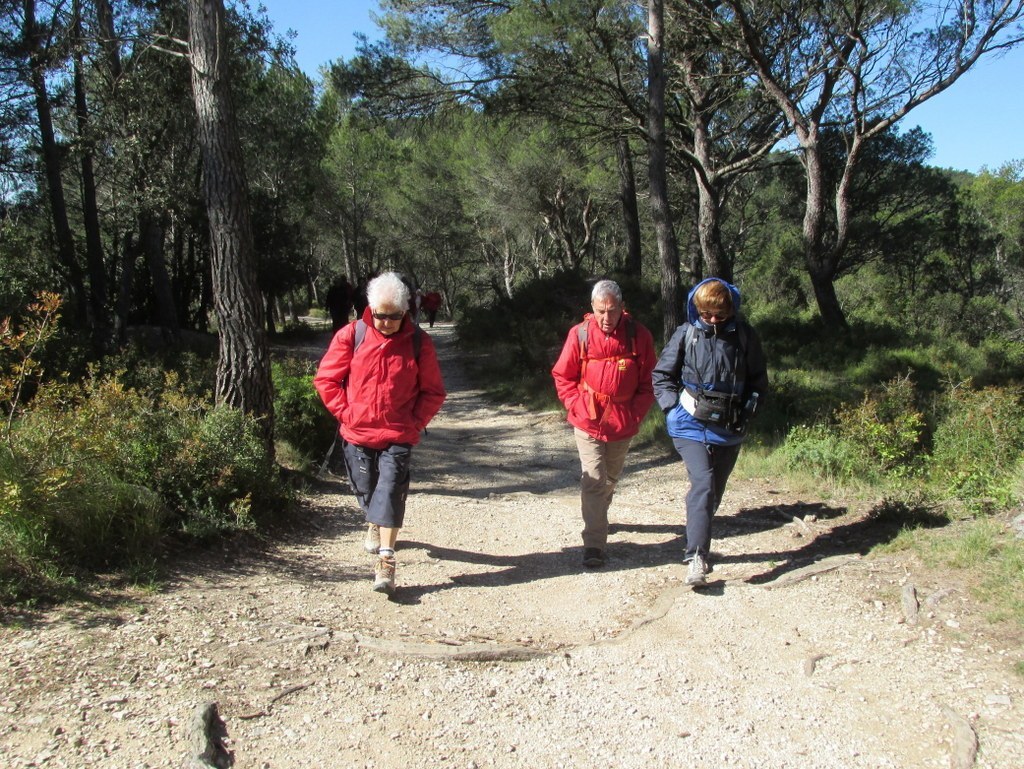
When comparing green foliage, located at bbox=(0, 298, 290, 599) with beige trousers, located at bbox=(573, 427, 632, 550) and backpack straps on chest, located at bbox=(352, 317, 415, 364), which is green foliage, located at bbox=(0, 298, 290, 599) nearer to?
backpack straps on chest, located at bbox=(352, 317, 415, 364)

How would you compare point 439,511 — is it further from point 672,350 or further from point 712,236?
point 712,236

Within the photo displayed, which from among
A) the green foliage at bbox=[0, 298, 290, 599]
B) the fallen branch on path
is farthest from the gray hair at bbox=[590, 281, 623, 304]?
the fallen branch on path

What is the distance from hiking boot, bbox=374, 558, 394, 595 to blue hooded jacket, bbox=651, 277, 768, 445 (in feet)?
5.58

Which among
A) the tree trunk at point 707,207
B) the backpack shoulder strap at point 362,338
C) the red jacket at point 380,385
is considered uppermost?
the tree trunk at point 707,207

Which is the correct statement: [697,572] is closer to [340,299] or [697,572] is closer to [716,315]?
[716,315]

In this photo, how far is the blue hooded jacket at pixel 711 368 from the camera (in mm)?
4395

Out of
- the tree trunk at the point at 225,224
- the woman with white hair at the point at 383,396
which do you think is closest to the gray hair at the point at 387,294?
the woman with white hair at the point at 383,396

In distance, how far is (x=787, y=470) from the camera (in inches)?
277

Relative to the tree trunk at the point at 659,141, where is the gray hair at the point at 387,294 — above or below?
below

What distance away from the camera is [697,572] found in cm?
439

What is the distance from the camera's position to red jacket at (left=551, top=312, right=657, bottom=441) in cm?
470

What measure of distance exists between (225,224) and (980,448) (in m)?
6.22

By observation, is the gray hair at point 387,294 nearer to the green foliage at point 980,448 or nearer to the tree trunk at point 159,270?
the green foliage at point 980,448

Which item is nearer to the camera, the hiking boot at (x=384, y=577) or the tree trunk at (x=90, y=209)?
the hiking boot at (x=384, y=577)
